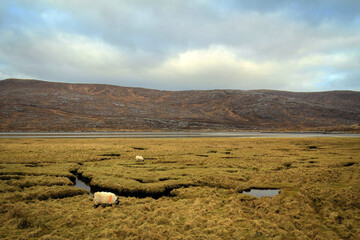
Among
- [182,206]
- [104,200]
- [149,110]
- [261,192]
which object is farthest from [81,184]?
[149,110]

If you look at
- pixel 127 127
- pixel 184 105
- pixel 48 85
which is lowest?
pixel 127 127

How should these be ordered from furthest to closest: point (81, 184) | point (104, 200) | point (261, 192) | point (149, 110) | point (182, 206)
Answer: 1. point (149, 110)
2. point (81, 184)
3. point (261, 192)
4. point (182, 206)
5. point (104, 200)

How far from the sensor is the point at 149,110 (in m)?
129

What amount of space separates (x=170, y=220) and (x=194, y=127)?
318 ft

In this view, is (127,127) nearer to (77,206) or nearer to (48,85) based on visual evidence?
(48,85)

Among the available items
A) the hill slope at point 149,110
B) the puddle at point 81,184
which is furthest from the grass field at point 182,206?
the hill slope at point 149,110

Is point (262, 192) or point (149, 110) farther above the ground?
point (149, 110)

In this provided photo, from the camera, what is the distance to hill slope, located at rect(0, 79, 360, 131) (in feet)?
319

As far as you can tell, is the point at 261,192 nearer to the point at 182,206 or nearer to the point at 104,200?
the point at 182,206

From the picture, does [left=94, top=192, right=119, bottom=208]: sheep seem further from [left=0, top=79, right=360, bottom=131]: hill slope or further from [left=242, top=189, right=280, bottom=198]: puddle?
[left=0, top=79, right=360, bottom=131]: hill slope

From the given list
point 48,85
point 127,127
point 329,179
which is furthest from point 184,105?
point 329,179

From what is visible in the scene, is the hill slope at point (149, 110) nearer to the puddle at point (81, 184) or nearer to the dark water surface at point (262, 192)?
the puddle at point (81, 184)

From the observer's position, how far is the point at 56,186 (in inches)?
413

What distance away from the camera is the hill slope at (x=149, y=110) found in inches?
3824
